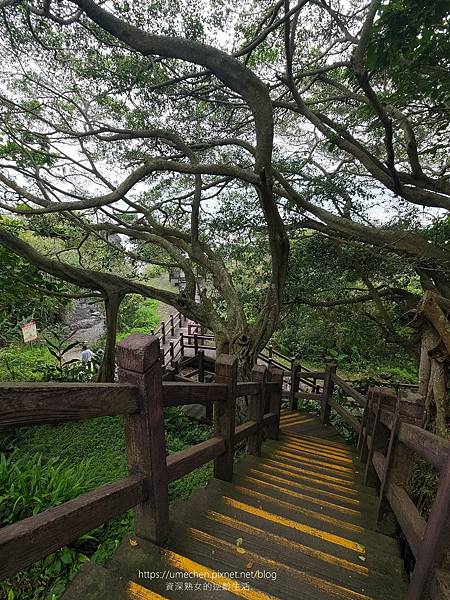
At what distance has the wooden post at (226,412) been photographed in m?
2.39

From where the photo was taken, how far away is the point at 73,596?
4.00 ft

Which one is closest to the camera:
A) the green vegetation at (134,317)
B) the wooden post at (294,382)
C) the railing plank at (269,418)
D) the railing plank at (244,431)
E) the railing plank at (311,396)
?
the railing plank at (244,431)

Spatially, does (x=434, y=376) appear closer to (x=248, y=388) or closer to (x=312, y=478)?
(x=312, y=478)

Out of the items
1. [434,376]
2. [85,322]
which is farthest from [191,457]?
[85,322]

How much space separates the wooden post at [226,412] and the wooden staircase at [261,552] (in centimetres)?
17

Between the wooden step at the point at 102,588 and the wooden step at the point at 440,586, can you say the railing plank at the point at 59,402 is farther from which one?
the wooden step at the point at 440,586

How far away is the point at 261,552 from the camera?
5.68ft

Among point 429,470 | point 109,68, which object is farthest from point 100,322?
point 429,470

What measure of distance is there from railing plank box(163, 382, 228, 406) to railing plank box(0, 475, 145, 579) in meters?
0.42

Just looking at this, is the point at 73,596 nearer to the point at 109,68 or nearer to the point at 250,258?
the point at 109,68

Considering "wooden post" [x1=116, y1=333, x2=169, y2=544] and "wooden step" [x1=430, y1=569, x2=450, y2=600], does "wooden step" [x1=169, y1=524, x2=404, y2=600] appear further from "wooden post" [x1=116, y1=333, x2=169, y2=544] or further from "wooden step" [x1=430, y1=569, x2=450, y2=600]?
"wooden step" [x1=430, y1=569, x2=450, y2=600]

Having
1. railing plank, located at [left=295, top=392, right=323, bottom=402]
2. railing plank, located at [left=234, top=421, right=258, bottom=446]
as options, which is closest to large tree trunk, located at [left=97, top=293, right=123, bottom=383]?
railing plank, located at [left=234, top=421, right=258, bottom=446]

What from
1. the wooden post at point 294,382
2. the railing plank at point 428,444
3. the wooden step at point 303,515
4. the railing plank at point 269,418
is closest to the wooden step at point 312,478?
the wooden step at point 303,515

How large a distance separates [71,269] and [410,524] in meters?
5.67
